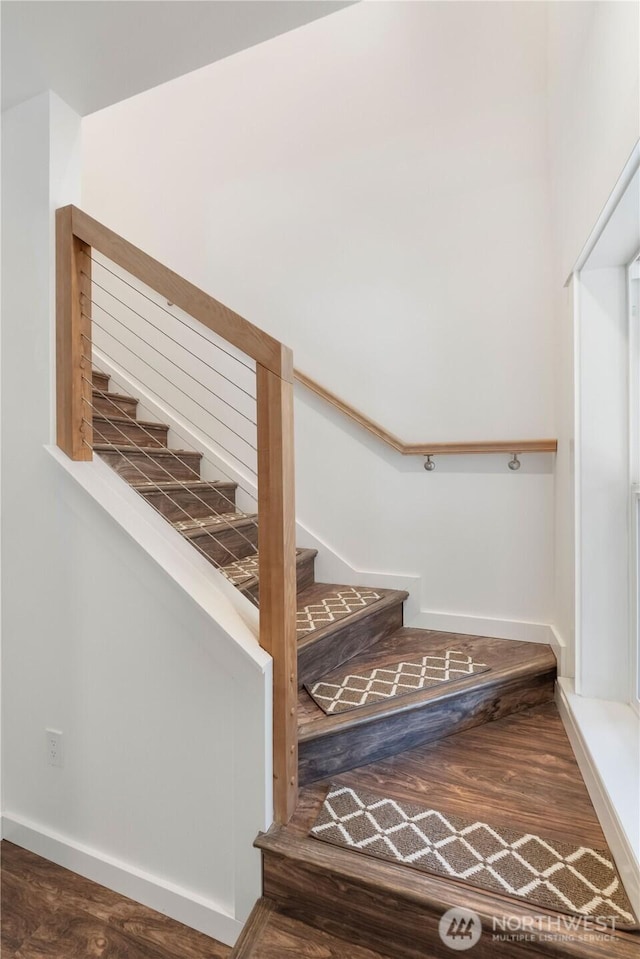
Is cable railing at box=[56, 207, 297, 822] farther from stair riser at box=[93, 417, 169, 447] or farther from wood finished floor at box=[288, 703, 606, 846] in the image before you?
wood finished floor at box=[288, 703, 606, 846]

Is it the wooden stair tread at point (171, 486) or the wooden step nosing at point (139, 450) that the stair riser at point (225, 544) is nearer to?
the wooden stair tread at point (171, 486)

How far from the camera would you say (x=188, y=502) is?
87.7 inches

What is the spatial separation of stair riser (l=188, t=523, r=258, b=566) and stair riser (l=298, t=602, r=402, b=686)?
486 millimetres

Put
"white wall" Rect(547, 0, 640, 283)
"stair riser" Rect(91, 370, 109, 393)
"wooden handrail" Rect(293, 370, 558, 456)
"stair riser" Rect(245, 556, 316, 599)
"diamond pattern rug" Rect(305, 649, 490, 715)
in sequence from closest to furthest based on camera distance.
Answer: "white wall" Rect(547, 0, 640, 283), "diamond pattern rug" Rect(305, 649, 490, 715), "wooden handrail" Rect(293, 370, 558, 456), "stair riser" Rect(245, 556, 316, 599), "stair riser" Rect(91, 370, 109, 393)

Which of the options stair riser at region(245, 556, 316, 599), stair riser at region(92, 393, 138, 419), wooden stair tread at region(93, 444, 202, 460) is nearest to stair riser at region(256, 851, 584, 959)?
stair riser at region(245, 556, 316, 599)

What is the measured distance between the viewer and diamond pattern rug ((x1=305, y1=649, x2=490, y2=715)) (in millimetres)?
1592

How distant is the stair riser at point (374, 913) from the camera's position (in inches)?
39.4

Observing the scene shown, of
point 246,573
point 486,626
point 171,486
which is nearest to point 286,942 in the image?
point 246,573

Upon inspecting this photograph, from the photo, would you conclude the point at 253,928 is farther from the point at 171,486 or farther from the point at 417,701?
the point at 171,486

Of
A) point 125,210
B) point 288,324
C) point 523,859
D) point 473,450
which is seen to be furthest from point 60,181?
point 523,859

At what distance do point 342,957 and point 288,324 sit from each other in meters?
2.43

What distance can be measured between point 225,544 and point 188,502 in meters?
0.29

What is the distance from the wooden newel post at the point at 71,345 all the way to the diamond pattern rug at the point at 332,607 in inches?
38.2

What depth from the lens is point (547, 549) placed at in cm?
210
